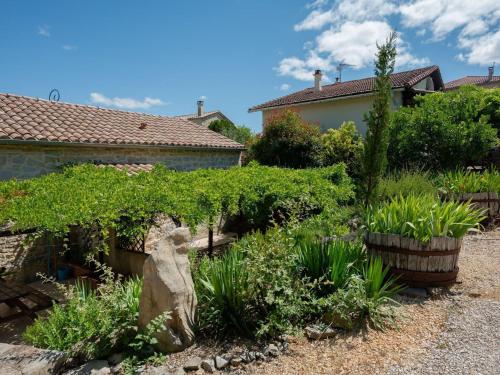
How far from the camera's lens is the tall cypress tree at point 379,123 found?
8.40m

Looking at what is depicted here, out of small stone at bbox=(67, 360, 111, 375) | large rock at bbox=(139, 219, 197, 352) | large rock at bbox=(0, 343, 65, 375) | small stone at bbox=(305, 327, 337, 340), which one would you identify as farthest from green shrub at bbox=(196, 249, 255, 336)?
large rock at bbox=(0, 343, 65, 375)

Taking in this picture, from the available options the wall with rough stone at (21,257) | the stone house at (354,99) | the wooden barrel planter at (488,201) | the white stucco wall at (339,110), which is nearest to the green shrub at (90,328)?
the wall with rough stone at (21,257)

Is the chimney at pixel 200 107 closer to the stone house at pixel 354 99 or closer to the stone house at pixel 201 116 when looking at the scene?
the stone house at pixel 201 116

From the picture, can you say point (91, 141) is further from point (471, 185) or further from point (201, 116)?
point (201, 116)

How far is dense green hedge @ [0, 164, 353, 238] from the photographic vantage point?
4902 mm

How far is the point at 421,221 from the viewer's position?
190 inches

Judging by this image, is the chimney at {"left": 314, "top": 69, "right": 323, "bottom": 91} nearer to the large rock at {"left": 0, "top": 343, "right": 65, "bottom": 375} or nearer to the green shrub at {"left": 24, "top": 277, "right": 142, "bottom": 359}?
the green shrub at {"left": 24, "top": 277, "right": 142, "bottom": 359}

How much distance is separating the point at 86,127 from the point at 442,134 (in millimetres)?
12416

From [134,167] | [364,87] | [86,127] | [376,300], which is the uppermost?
[364,87]

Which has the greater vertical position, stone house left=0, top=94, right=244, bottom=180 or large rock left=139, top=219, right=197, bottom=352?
stone house left=0, top=94, right=244, bottom=180

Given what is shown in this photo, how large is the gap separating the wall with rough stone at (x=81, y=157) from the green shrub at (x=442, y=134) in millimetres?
7772

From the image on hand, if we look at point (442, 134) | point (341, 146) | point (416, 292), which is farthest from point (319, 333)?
point (341, 146)

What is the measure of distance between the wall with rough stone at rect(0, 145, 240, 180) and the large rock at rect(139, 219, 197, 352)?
6.99 meters

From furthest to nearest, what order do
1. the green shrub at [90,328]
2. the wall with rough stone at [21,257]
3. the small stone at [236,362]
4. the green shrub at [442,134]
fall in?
the green shrub at [442,134]
the wall with rough stone at [21,257]
the green shrub at [90,328]
the small stone at [236,362]
